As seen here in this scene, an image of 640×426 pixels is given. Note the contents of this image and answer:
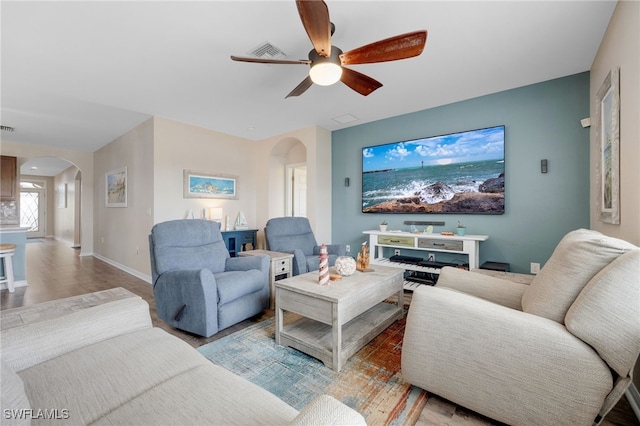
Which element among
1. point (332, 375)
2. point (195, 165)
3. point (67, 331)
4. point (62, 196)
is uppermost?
point (195, 165)

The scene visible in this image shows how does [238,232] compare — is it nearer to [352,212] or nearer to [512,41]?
[352,212]

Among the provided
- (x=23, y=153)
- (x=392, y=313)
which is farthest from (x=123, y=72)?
(x=23, y=153)

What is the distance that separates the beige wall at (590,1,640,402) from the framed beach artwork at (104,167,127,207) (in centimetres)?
615

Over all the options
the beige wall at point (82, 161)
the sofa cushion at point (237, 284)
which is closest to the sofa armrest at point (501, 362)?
the sofa cushion at point (237, 284)

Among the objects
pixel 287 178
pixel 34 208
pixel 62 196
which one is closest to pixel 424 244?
pixel 287 178

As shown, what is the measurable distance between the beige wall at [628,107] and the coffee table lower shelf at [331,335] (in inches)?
58.5

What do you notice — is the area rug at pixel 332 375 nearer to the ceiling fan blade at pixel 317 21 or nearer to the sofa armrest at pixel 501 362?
the sofa armrest at pixel 501 362

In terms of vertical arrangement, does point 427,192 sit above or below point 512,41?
below

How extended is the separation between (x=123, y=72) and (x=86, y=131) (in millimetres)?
2895

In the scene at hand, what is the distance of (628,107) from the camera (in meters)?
1.71

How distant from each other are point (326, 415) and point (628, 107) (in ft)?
8.19

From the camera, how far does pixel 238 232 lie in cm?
466

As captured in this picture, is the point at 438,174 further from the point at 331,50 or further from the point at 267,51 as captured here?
the point at 267,51

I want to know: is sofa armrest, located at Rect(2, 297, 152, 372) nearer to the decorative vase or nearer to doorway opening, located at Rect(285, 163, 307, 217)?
the decorative vase
